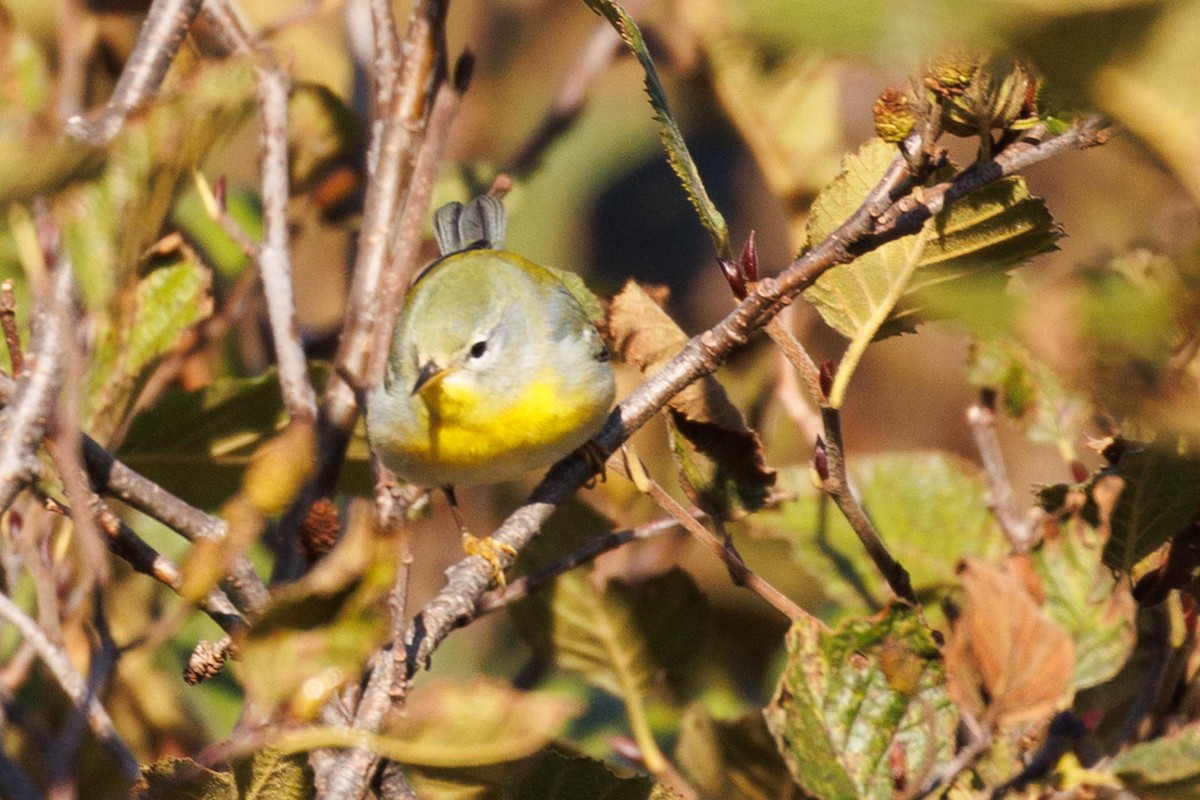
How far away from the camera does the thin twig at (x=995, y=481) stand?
1.42m

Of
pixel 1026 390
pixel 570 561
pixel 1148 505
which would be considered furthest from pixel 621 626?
pixel 1148 505

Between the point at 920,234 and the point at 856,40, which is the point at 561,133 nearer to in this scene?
the point at 920,234

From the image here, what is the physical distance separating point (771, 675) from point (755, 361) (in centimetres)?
49

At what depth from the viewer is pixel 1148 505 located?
112 centimetres

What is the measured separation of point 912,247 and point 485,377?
3.97ft

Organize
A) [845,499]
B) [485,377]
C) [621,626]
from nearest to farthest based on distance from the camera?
1. [845,499]
2. [621,626]
3. [485,377]

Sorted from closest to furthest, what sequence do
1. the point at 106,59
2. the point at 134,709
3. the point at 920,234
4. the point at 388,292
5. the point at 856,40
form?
the point at 856,40 → the point at 920,234 → the point at 388,292 → the point at 134,709 → the point at 106,59

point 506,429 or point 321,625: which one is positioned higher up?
point 506,429

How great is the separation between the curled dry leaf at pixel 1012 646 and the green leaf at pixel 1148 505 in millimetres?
298

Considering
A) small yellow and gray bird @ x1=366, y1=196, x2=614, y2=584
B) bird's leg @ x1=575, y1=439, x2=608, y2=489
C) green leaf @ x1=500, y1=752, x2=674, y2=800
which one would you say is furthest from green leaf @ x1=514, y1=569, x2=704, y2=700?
green leaf @ x1=500, y1=752, x2=674, y2=800

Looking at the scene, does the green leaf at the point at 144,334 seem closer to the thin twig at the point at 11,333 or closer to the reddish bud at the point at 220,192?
the reddish bud at the point at 220,192

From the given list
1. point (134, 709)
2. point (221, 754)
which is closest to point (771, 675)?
point (134, 709)

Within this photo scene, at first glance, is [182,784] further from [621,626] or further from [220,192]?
[220,192]

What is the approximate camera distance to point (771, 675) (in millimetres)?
1975
